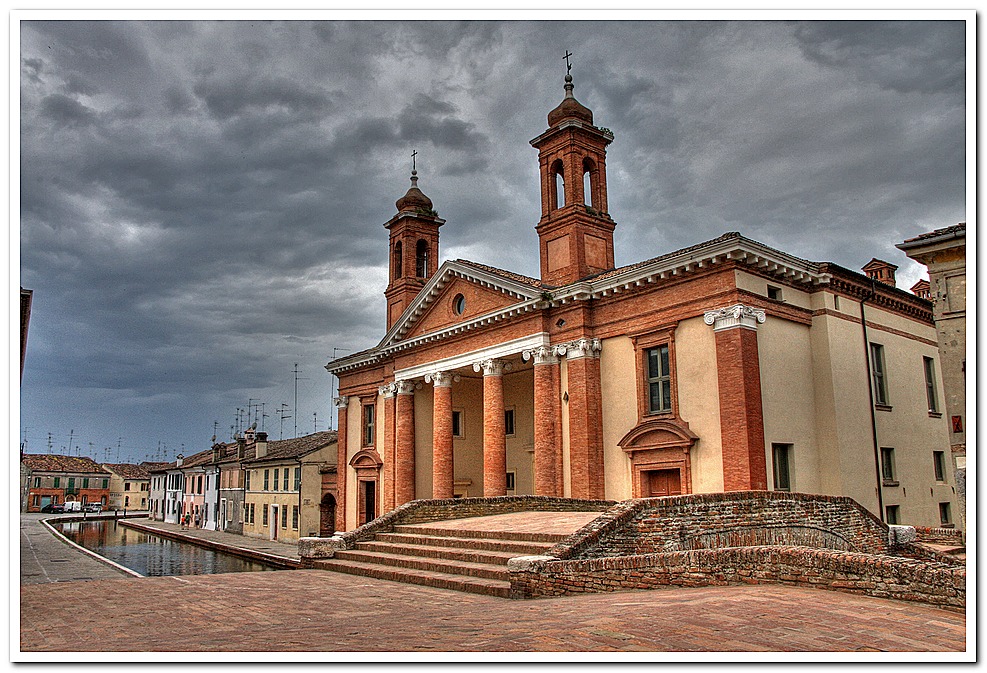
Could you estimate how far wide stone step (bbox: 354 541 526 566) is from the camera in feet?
42.5

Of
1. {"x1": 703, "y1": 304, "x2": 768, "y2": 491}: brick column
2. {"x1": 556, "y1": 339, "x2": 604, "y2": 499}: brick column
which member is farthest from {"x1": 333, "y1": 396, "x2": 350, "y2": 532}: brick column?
{"x1": 703, "y1": 304, "x2": 768, "y2": 491}: brick column

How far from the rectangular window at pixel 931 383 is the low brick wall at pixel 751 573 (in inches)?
687

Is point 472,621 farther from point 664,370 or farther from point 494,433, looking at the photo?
point 494,433

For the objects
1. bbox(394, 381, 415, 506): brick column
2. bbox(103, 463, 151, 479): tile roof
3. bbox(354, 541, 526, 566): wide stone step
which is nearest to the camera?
bbox(354, 541, 526, 566): wide stone step

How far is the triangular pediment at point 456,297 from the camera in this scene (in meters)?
24.6

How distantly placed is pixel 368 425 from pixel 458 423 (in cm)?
523

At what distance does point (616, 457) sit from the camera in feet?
70.2

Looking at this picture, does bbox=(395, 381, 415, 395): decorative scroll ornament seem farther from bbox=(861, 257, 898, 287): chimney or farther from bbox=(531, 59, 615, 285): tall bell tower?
bbox=(861, 257, 898, 287): chimney

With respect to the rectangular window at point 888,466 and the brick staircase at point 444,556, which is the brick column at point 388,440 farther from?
the rectangular window at point 888,466

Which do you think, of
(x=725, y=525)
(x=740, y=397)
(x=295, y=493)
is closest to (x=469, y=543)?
(x=725, y=525)

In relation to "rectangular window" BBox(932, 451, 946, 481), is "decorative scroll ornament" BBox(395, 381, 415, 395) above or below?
above

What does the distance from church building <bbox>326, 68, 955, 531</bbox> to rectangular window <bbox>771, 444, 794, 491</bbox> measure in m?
0.04

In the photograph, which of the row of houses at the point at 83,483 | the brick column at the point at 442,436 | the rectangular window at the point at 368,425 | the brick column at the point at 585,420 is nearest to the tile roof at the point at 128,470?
the row of houses at the point at 83,483
